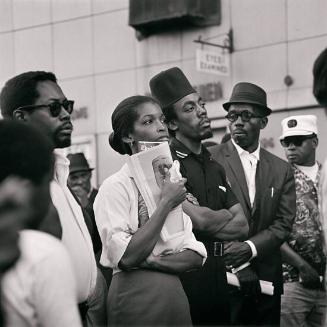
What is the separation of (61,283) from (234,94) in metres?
5.09

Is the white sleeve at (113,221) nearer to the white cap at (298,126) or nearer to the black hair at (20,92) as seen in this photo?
the black hair at (20,92)

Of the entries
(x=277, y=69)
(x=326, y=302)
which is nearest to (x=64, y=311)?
(x=326, y=302)

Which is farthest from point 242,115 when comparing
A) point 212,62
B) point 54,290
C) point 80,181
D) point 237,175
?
point 212,62

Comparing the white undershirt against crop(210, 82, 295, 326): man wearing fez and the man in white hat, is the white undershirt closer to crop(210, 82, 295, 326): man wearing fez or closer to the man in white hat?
the man in white hat

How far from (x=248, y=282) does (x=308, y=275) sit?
1190 mm

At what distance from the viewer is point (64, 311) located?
2.89 metres

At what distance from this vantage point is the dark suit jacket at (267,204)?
7223mm

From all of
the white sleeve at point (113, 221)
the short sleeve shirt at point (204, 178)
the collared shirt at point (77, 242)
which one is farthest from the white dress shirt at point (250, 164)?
the collared shirt at point (77, 242)

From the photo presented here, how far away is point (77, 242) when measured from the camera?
15.6 ft

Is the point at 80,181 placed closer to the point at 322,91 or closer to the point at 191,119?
the point at 191,119

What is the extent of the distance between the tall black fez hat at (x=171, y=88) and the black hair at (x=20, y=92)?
1.25 metres

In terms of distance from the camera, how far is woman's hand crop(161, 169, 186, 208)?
A: 17.7 ft

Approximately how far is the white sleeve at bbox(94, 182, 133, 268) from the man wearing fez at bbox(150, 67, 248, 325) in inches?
26.1

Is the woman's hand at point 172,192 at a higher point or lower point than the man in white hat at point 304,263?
higher
